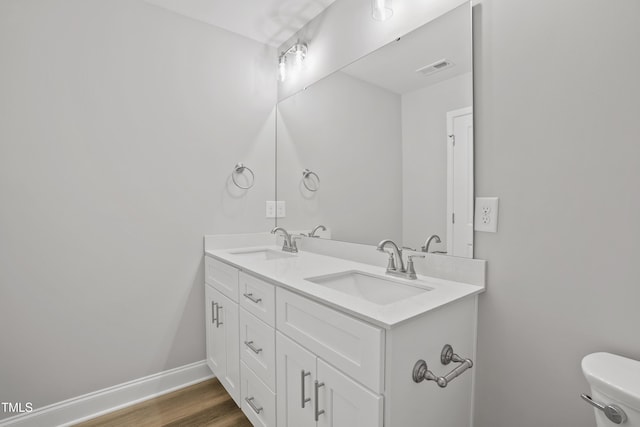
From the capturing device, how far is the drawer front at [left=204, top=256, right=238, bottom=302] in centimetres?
166

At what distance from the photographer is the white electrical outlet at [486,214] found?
1133 mm

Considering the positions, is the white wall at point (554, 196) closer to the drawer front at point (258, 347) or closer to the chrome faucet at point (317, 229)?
the drawer front at point (258, 347)

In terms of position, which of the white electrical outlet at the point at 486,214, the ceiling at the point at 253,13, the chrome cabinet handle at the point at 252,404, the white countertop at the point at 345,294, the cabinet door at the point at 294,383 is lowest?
the chrome cabinet handle at the point at 252,404

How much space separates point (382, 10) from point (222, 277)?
5.32 ft

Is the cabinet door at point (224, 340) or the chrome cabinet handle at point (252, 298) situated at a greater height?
the chrome cabinet handle at point (252, 298)

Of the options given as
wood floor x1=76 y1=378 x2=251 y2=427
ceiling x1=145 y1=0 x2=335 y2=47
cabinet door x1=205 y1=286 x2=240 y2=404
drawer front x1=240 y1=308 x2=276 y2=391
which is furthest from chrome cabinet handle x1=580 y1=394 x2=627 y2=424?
ceiling x1=145 y1=0 x2=335 y2=47

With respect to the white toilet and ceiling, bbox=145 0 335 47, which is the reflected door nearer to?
the white toilet

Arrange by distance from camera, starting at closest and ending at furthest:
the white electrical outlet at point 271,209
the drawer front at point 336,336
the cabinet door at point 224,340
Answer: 1. the drawer front at point 336,336
2. the cabinet door at point 224,340
3. the white electrical outlet at point 271,209

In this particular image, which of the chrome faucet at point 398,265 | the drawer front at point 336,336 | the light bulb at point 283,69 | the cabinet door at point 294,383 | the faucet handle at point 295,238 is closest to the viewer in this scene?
the drawer front at point 336,336

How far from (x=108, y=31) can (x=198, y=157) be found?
81 centimetres

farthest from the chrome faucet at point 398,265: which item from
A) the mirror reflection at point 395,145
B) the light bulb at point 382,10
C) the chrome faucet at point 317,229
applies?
the light bulb at point 382,10

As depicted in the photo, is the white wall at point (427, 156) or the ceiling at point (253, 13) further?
the ceiling at point (253, 13)

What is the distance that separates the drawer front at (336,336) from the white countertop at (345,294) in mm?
34

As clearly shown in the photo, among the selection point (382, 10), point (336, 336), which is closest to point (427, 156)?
point (382, 10)
